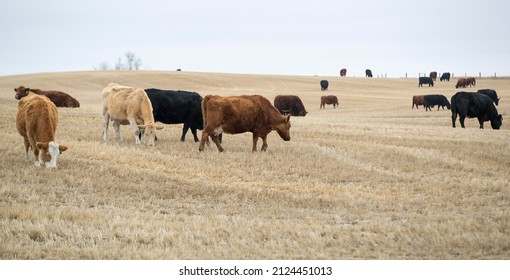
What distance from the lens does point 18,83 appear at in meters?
64.0

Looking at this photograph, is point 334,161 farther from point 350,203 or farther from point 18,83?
point 18,83

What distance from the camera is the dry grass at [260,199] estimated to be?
24.8 feet

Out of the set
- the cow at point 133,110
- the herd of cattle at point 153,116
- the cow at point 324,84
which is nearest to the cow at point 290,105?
the herd of cattle at point 153,116

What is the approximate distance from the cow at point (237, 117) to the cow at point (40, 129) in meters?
4.45

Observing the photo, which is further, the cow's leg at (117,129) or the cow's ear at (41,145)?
the cow's leg at (117,129)

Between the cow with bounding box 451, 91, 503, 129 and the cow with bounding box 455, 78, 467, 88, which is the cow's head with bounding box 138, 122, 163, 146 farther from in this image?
the cow with bounding box 455, 78, 467, 88

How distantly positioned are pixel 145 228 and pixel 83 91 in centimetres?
5536

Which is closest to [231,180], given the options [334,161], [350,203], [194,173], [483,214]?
[194,173]

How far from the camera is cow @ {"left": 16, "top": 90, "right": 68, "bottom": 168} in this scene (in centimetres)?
1258

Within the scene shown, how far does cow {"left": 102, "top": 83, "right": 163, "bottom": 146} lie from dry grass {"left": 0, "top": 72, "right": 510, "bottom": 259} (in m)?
0.59

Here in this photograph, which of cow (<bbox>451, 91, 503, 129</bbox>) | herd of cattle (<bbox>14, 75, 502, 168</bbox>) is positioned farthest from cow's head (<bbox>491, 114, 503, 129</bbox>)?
herd of cattle (<bbox>14, 75, 502, 168</bbox>)

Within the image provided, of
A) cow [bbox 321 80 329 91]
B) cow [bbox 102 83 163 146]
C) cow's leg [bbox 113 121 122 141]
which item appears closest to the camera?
cow [bbox 102 83 163 146]

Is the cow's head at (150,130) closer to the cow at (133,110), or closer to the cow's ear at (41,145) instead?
the cow at (133,110)

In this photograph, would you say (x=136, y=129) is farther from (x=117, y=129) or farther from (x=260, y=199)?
(x=260, y=199)
